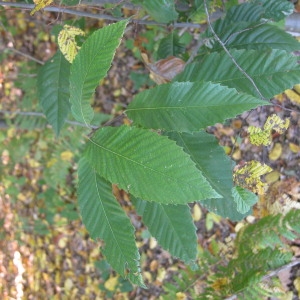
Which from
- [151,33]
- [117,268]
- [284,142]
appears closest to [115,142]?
[117,268]

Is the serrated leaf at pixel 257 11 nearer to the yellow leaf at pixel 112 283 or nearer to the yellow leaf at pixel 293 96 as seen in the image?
the yellow leaf at pixel 293 96

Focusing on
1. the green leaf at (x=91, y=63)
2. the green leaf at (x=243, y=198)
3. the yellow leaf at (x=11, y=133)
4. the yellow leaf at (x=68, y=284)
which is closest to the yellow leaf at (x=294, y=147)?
the green leaf at (x=243, y=198)

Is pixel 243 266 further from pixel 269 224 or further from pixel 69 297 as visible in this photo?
pixel 69 297

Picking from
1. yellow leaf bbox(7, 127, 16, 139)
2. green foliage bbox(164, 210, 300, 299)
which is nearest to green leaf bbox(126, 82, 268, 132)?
green foliage bbox(164, 210, 300, 299)

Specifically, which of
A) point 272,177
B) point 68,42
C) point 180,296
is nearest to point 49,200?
point 180,296

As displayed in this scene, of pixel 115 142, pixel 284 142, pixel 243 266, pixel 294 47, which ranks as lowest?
pixel 243 266

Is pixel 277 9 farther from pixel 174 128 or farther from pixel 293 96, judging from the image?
pixel 293 96

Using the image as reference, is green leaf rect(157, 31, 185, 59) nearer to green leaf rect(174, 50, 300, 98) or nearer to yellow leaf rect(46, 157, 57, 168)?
green leaf rect(174, 50, 300, 98)
